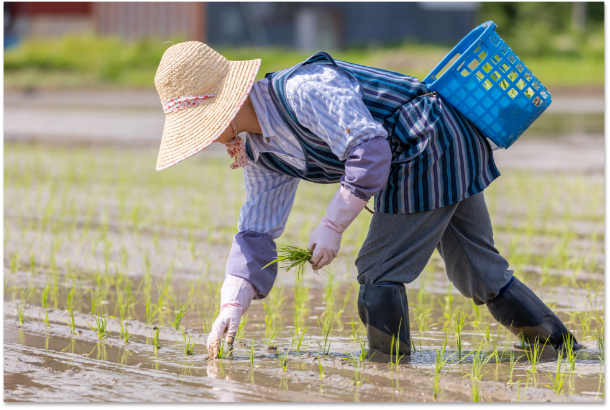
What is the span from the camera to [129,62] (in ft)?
76.3

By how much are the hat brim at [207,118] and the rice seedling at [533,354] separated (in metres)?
1.34

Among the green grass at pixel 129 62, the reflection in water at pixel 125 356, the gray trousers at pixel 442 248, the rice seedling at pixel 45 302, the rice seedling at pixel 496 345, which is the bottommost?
the reflection in water at pixel 125 356

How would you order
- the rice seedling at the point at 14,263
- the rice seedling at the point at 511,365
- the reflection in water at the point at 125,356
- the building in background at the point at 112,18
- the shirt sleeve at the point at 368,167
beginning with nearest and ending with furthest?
the shirt sleeve at the point at 368,167 → the rice seedling at the point at 511,365 → the reflection in water at the point at 125,356 → the rice seedling at the point at 14,263 → the building in background at the point at 112,18

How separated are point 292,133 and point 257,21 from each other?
1040 inches

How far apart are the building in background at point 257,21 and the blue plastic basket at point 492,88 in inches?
976

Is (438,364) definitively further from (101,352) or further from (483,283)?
(101,352)

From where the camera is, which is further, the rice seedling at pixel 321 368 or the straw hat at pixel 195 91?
the rice seedling at pixel 321 368

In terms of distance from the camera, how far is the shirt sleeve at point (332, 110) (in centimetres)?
231

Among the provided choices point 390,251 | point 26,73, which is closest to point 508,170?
point 390,251

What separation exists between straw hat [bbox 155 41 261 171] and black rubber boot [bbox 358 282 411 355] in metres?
0.80

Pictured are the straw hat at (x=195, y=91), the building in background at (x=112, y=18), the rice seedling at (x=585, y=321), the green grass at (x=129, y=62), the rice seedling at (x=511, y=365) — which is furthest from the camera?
the building in background at (x=112, y=18)

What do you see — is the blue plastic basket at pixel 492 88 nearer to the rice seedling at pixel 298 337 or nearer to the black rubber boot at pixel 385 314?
the black rubber boot at pixel 385 314

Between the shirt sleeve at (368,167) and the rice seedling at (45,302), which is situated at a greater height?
the shirt sleeve at (368,167)

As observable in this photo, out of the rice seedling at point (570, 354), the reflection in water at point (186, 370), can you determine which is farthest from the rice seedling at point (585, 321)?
the reflection in water at point (186, 370)
